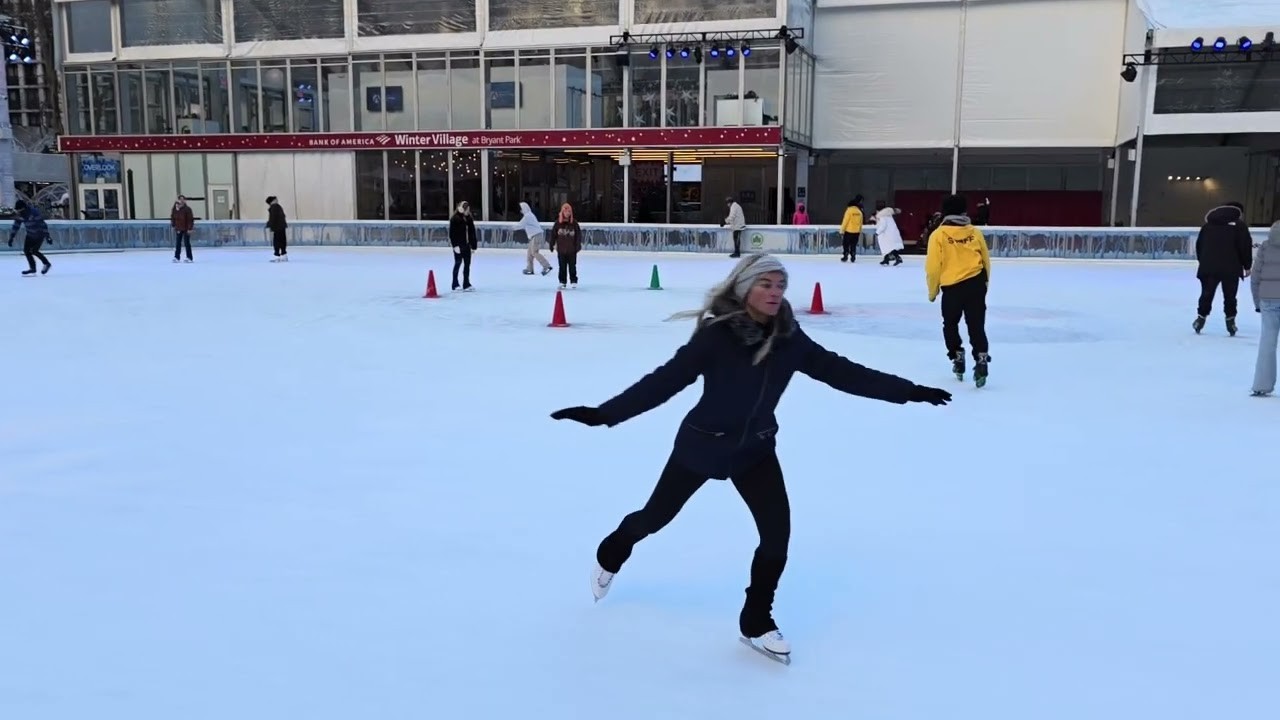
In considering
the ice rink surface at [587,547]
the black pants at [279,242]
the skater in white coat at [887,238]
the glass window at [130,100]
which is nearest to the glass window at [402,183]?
the glass window at [130,100]

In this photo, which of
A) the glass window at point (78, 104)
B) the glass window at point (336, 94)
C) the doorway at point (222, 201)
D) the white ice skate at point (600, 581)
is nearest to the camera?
the white ice skate at point (600, 581)

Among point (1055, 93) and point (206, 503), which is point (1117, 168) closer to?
point (1055, 93)

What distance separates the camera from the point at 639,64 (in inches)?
1145

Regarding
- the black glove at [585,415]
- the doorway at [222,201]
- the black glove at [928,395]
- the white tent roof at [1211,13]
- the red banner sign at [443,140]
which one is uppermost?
the white tent roof at [1211,13]

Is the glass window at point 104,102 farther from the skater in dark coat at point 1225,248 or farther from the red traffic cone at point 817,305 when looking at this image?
the skater in dark coat at point 1225,248

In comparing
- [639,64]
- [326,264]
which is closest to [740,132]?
[639,64]

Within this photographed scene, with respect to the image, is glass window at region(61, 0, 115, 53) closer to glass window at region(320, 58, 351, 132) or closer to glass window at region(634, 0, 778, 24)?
glass window at region(320, 58, 351, 132)

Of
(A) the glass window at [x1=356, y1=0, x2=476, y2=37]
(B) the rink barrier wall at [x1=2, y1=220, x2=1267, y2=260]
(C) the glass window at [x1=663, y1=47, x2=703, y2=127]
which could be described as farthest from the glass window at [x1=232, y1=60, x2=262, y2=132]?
Result: (C) the glass window at [x1=663, y1=47, x2=703, y2=127]

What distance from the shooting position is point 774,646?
2.96 meters

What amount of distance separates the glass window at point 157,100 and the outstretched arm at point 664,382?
34.6m

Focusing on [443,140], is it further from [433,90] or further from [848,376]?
[848,376]

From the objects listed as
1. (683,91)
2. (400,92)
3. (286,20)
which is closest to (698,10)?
(683,91)

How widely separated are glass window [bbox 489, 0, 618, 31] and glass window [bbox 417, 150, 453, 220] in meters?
4.28

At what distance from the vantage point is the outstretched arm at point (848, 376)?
294cm
